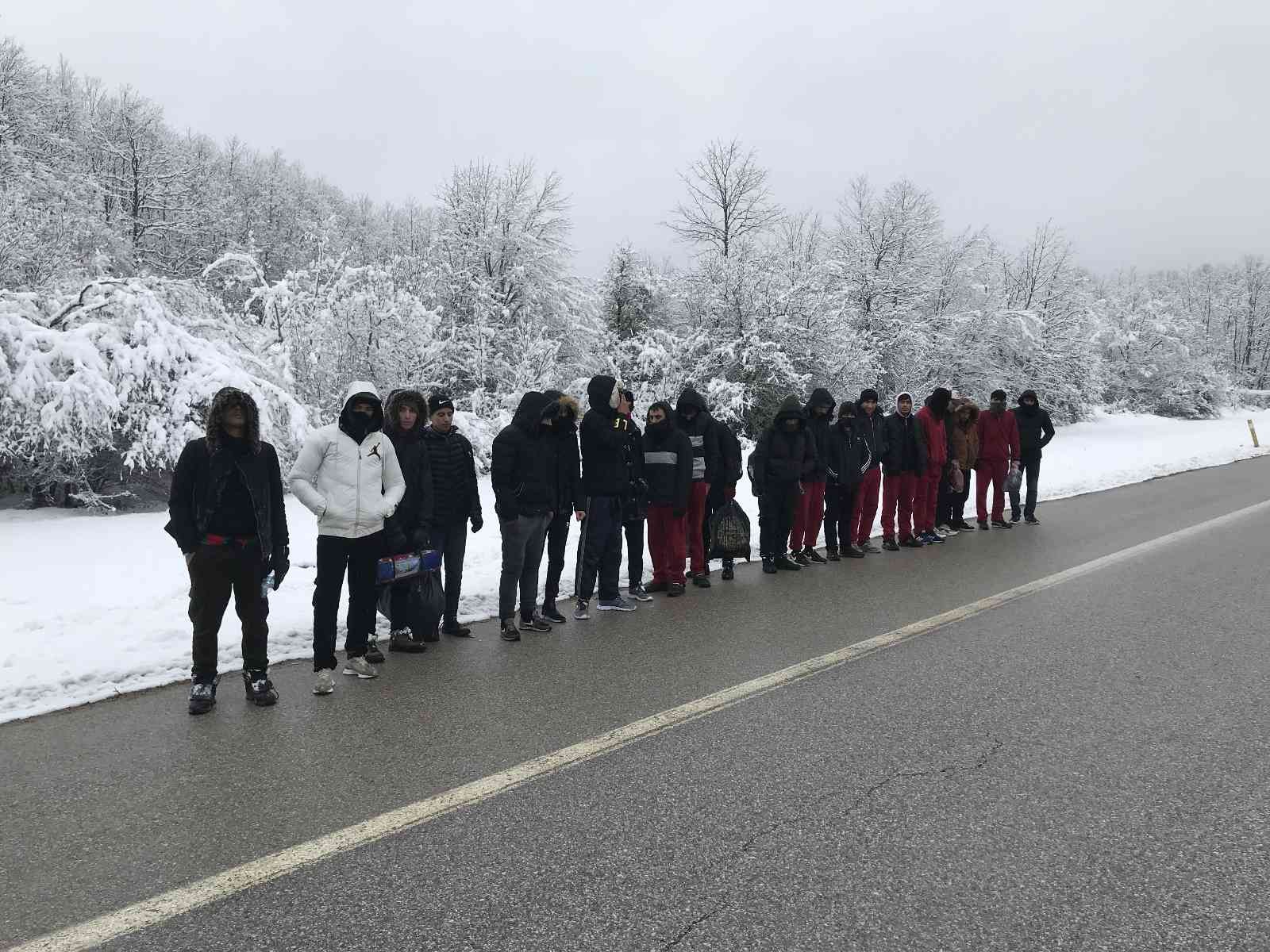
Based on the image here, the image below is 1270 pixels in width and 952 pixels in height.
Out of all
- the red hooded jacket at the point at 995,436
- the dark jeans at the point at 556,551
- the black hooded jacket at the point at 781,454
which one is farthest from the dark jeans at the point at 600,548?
the red hooded jacket at the point at 995,436

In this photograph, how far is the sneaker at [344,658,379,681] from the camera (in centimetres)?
513

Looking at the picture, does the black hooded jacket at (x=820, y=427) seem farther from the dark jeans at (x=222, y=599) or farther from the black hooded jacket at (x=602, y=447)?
the dark jeans at (x=222, y=599)

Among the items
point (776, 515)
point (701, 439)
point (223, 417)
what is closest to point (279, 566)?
point (223, 417)

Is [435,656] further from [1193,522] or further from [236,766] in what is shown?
[1193,522]

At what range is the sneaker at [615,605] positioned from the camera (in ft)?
23.0

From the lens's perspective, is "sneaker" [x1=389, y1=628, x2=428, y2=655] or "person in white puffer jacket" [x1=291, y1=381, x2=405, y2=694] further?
"sneaker" [x1=389, y1=628, x2=428, y2=655]

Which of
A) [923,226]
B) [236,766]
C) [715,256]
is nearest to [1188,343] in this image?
[923,226]

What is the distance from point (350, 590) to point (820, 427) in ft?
19.1

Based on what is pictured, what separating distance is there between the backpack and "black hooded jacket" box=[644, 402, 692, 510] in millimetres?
634

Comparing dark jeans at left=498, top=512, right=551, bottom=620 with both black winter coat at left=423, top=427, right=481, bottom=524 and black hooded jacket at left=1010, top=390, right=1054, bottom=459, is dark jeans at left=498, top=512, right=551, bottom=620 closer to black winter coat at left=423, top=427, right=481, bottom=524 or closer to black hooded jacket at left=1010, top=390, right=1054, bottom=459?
black winter coat at left=423, top=427, right=481, bottom=524

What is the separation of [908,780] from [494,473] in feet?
12.8

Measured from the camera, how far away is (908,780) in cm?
353

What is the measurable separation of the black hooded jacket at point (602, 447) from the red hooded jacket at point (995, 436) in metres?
7.03

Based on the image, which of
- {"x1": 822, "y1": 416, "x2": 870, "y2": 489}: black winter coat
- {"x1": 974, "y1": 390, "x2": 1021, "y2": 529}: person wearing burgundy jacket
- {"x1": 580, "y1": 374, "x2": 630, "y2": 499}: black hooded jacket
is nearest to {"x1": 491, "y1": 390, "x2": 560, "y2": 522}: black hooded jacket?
{"x1": 580, "y1": 374, "x2": 630, "y2": 499}: black hooded jacket
